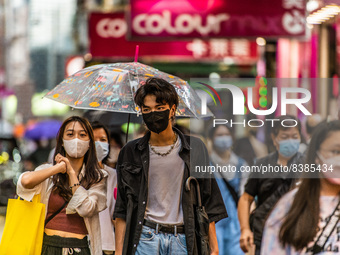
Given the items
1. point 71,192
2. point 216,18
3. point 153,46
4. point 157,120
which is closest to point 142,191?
point 157,120

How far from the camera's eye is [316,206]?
609 cm

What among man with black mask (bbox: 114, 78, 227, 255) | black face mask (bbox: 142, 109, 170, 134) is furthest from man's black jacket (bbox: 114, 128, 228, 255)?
black face mask (bbox: 142, 109, 170, 134)

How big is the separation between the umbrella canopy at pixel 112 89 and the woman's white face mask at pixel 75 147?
43cm

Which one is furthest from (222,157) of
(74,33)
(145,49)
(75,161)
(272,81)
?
(74,33)

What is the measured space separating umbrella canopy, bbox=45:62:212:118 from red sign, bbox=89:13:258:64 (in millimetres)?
4632

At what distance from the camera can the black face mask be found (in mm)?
5160

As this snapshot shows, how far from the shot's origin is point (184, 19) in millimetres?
10352

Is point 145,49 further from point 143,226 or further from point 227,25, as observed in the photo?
point 143,226

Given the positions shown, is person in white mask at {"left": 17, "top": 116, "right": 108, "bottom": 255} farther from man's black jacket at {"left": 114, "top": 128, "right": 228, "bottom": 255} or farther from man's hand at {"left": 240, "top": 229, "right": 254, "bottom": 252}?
man's hand at {"left": 240, "top": 229, "right": 254, "bottom": 252}

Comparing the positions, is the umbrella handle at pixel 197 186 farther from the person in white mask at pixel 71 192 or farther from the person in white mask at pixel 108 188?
the person in white mask at pixel 108 188

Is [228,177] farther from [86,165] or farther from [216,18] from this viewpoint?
[216,18]

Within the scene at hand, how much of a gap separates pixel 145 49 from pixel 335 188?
8.62 meters

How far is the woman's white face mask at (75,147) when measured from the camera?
5762 mm

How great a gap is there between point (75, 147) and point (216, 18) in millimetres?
4945
